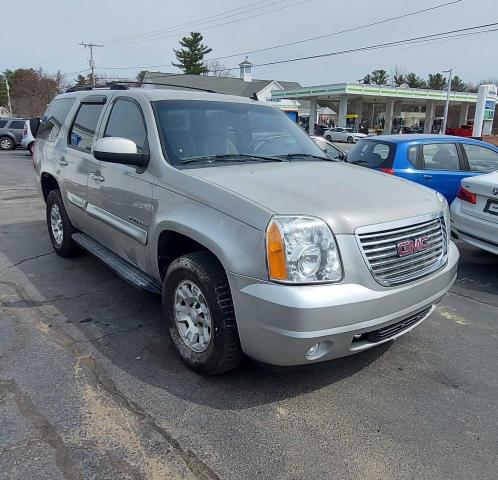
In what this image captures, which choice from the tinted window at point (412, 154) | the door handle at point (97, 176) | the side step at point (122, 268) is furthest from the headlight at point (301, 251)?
the tinted window at point (412, 154)

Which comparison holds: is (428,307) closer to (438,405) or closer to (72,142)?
(438,405)

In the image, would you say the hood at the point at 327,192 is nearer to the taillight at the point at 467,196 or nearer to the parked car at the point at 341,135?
the taillight at the point at 467,196

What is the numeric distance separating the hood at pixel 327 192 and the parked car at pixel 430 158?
328 centimetres

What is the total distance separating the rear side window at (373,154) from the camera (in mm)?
6762

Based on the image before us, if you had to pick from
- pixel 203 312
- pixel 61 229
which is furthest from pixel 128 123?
pixel 61 229

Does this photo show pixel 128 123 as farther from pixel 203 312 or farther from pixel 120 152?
pixel 203 312

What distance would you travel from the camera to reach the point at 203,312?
305cm

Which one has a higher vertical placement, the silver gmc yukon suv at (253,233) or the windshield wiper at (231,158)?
the windshield wiper at (231,158)

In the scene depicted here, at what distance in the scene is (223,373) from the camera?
10.2ft

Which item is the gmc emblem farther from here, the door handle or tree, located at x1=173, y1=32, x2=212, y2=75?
tree, located at x1=173, y1=32, x2=212, y2=75

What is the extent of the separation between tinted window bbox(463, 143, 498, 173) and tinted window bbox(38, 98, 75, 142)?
5817mm

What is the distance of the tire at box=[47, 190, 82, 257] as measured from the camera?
5.34 meters

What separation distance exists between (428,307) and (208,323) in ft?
4.91

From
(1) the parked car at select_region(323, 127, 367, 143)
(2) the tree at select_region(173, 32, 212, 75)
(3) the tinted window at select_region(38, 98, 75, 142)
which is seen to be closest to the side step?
(3) the tinted window at select_region(38, 98, 75, 142)
